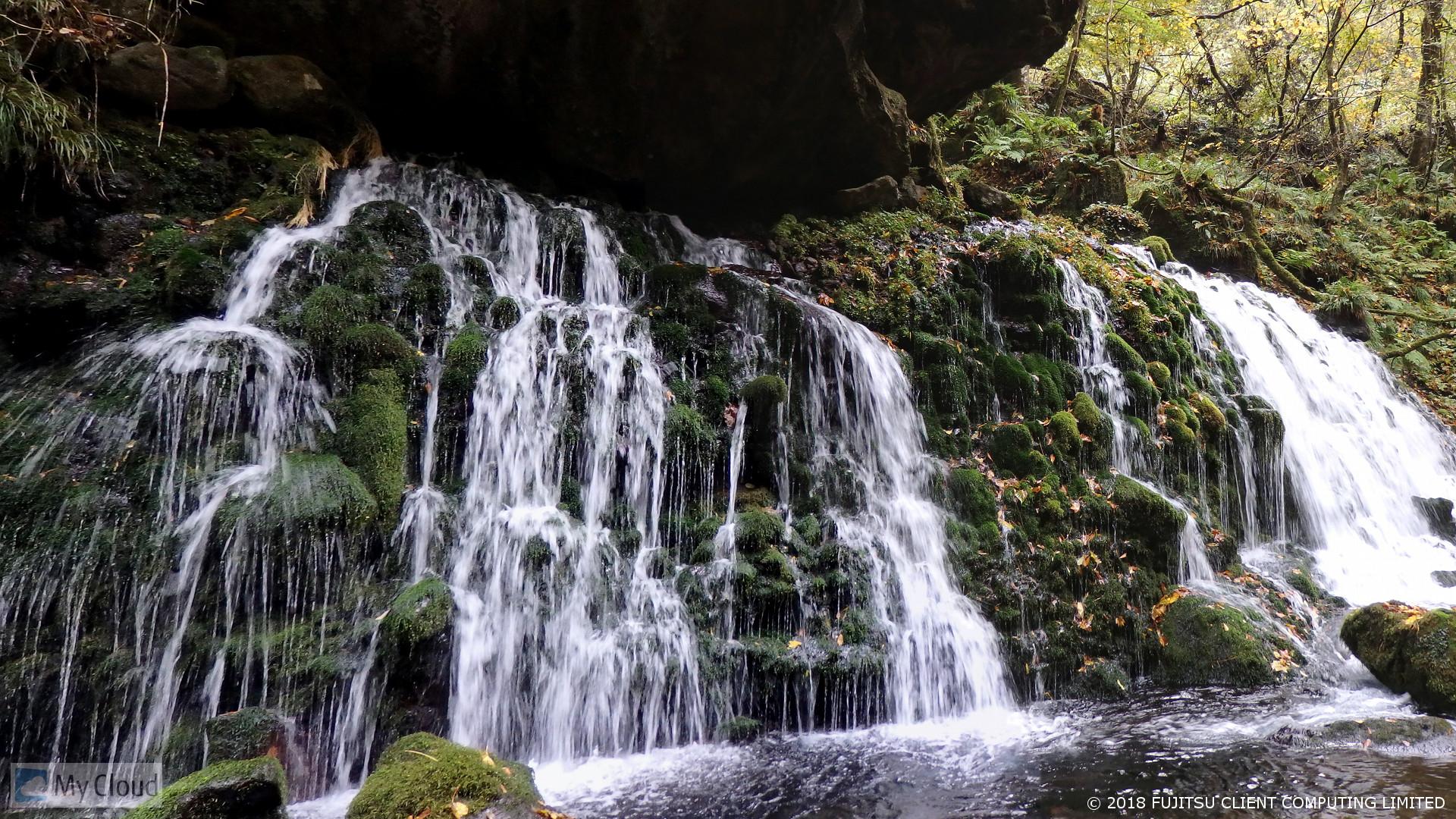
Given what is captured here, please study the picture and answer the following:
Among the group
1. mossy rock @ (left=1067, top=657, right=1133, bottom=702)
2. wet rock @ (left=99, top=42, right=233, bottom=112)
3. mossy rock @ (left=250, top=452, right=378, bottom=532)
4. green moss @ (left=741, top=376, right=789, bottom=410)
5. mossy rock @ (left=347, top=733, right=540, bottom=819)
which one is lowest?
mossy rock @ (left=1067, top=657, right=1133, bottom=702)

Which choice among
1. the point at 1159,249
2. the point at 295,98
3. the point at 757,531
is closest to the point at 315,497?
the point at 757,531

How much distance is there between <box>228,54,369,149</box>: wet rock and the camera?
7133 mm

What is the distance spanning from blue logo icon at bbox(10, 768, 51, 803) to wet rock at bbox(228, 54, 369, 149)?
6.17 m

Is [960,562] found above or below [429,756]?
above

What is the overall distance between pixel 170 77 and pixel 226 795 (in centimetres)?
670

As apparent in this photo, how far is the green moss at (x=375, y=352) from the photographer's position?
5441 millimetres

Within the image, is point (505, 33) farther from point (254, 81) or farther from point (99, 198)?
point (99, 198)

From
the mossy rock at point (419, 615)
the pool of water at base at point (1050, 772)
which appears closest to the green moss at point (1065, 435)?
the pool of water at base at point (1050, 772)

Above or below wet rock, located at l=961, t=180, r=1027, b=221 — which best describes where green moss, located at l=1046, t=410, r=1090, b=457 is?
below

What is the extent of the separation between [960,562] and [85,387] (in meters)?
6.61

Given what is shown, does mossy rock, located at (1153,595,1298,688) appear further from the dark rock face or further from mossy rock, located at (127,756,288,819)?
the dark rock face

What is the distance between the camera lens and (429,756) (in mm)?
3125

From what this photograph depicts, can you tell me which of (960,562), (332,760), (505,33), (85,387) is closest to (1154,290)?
(960,562)

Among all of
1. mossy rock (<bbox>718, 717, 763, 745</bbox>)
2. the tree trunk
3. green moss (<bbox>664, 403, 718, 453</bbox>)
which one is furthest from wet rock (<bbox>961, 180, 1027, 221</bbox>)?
the tree trunk
